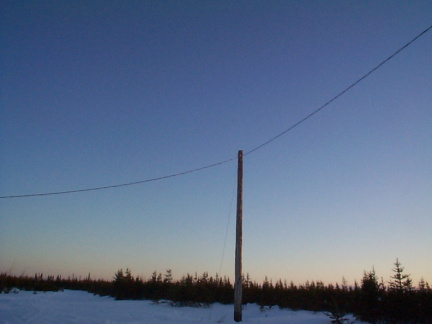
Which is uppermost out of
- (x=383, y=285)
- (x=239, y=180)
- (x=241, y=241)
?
(x=239, y=180)

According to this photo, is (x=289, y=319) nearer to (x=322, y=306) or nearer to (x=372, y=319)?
(x=372, y=319)

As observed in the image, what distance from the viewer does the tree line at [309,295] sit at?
1181 cm

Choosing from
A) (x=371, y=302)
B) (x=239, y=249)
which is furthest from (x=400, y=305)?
(x=239, y=249)

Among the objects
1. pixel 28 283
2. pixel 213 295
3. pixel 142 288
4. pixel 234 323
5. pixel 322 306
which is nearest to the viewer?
pixel 234 323

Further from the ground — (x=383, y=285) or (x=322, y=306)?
(x=383, y=285)

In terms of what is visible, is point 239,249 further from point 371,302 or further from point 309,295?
point 309,295

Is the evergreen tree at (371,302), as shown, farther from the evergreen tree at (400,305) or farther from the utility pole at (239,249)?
the utility pole at (239,249)

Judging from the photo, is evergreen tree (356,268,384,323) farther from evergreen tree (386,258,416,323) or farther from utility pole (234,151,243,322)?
utility pole (234,151,243,322)

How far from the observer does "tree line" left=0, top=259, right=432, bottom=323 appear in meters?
11.8

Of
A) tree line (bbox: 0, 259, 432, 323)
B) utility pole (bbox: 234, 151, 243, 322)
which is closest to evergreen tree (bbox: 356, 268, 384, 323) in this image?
tree line (bbox: 0, 259, 432, 323)

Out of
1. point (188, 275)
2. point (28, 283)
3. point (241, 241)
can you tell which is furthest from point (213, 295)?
point (28, 283)

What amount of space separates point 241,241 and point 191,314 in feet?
19.5

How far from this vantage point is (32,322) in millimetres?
11117

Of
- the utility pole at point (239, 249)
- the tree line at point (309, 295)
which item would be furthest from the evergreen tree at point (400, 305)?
the utility pole at point (239, 249)
